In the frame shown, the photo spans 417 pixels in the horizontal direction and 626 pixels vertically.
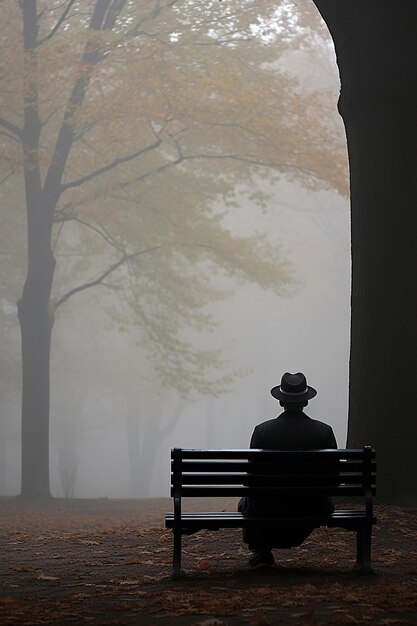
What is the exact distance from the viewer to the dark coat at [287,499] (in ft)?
19.0

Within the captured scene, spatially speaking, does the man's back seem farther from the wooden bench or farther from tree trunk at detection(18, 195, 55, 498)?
tree trunk at detection(18, 195, 55, 498)

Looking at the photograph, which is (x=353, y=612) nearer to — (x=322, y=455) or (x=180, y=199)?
(x=322, y=455)

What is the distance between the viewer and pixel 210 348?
121ft

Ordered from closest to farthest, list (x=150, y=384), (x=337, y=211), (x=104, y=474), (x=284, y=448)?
(x=284, y=448)
(x=150, y=384)
(x=337, y=211)
(x=104, y=474)

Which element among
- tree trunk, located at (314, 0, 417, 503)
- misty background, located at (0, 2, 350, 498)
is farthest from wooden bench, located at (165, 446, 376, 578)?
misty background, located at (0, 2, 350, 498)

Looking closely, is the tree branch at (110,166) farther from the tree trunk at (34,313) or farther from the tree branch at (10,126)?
the tree branch at (10,126)

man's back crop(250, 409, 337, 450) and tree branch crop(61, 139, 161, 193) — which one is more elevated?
tree branch crop(61, 139, 161, 193)

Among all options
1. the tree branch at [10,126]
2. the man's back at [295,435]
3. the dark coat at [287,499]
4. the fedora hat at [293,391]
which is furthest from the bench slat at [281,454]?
the tree branch at [10,126]

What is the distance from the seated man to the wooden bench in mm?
157

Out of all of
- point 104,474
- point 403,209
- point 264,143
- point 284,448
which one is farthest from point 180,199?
point 104,474

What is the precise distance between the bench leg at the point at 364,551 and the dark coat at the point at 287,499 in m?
0.28

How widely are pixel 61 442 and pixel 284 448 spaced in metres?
27.2

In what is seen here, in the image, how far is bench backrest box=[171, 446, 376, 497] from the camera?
5590 mm

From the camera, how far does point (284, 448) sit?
237 inches
